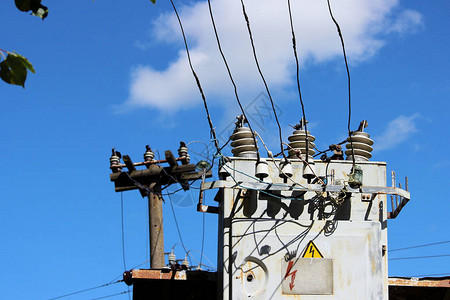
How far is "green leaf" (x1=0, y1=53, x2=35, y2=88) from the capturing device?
4.82 m

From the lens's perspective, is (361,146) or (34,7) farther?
(361,146)

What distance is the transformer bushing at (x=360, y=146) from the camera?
49.0ft

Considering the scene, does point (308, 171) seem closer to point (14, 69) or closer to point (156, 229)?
point (156, 229)

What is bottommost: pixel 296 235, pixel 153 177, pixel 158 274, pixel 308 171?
pixel 158 274

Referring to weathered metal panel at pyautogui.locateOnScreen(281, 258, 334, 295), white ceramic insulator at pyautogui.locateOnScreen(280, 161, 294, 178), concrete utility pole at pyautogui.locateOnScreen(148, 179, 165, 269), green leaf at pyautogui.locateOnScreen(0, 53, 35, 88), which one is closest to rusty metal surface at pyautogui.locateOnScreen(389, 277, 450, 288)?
weathered metal panel at pyautogui.locateOnScreen(281, 258, 334, 295)

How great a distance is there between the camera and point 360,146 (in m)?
14.9

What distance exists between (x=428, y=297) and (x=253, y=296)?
4313 millimetres

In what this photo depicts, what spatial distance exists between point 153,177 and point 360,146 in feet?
26.7

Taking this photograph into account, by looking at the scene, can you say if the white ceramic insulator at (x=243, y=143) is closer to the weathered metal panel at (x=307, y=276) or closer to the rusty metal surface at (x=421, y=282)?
the weathered metal panel at (x=307, y=276)

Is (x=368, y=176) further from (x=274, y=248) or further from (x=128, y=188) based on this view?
(x=128, y=188)

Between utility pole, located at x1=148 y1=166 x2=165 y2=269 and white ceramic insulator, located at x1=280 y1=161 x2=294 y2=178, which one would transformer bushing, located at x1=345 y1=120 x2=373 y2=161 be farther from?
utility pole, located at x1=148 y1=166 x2=165 y2=269

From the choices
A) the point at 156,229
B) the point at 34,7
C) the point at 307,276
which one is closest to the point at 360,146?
the point at 307,276

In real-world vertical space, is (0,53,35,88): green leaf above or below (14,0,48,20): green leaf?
below

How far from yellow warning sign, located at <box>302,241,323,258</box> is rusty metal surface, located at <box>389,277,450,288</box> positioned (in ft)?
7.63
